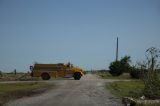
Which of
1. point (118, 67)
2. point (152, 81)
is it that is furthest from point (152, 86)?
point (118, 67)

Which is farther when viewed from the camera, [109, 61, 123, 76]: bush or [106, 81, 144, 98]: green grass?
[109, 61, 123, 76]: bush

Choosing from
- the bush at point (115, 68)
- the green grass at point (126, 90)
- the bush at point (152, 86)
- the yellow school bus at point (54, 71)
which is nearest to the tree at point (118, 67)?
the bush at point (115, 68)

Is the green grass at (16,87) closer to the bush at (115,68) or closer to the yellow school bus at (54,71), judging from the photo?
the yellow school bus at (54,71)

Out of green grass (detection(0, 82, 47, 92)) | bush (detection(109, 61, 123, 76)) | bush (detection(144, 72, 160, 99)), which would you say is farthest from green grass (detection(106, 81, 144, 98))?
bush (detection(109, 61, 123, 76))

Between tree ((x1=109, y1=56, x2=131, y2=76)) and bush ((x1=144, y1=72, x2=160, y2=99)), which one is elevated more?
tree ((x1=109, y1=56, x2=131, y2=76))

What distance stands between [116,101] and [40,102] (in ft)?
13.9

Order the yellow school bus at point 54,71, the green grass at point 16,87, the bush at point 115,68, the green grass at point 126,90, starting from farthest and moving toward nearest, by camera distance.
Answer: the bush at point 115,68 → the yellow school bus at point 54,71 → the green grass at point 16,87 → the green grass at point 126,90

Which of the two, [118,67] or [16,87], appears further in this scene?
[118,67]

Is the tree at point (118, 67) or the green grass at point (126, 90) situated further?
the tree at point (118, 67)

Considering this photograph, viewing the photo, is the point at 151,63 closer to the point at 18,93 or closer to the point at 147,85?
the point at 147,85

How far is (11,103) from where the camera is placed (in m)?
21.3

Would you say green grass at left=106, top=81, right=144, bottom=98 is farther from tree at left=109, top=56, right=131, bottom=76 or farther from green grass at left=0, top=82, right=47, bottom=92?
tree at left=109, top=56, right=131, bottom=76

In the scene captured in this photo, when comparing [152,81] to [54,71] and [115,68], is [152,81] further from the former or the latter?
[115,68]

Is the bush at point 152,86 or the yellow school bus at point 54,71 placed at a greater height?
the yellow school bus at point 54,71
